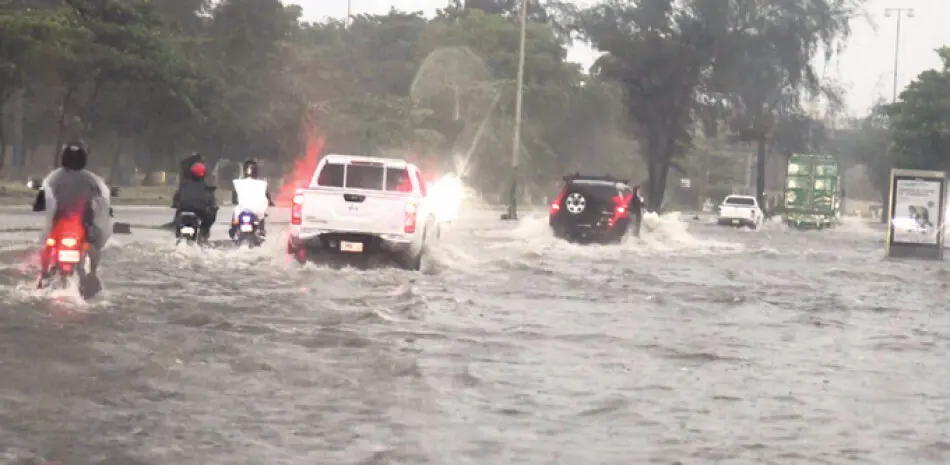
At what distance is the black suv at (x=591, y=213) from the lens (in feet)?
104

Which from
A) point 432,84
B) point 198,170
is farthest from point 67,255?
point 432,84

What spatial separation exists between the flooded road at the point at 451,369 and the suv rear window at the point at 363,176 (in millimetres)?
1415

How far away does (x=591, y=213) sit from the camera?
1243 inches

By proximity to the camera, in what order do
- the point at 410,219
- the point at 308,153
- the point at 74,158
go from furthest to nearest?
the point at 308,153 < the point at 410,219 < the point at 74,158

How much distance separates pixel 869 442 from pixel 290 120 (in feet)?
230

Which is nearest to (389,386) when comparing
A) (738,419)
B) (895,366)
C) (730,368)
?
(738,419)

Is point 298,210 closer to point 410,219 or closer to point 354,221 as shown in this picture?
point 354,221

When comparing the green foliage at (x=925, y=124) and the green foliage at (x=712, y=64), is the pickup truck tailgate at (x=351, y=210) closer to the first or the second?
the green foliage at (x=712, y=64)

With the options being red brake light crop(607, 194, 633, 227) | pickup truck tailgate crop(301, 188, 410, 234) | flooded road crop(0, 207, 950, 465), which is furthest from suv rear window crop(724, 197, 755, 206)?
pickup truck tailgate crop(301, 188, 410, 234)

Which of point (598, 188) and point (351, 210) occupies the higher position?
point (598, 188)

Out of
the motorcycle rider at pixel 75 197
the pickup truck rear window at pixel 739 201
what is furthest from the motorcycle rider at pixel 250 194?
the pickup truck rear window at pixel 739 201

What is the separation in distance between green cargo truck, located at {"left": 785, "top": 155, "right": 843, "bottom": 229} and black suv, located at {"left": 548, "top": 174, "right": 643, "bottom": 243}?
3396 cm

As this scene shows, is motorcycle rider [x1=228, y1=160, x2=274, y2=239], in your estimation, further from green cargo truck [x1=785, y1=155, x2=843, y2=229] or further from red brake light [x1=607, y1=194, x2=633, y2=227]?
green cargo truck [x1=785, y1=155, x2=843, y2=229]

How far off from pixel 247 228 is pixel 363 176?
6.10 ft
